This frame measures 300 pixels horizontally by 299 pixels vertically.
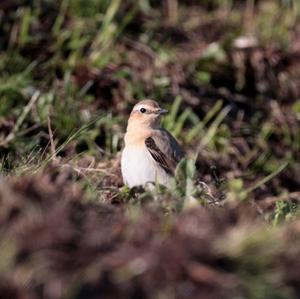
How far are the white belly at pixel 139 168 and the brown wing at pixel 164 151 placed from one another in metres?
0.06

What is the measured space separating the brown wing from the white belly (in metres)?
0.06

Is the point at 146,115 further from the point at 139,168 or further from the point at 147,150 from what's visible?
the point at 139,168

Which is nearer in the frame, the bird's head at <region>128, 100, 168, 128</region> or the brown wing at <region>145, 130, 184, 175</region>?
the brown wing at <region>145, 130, 184, 175</region>

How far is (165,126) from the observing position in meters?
8.78

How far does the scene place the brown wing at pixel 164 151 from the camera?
705 cm

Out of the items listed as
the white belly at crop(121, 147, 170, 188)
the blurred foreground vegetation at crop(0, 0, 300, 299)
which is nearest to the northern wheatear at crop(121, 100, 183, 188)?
the white belly at crop(121, 147, 170, 188)

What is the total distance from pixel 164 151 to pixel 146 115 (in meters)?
0.54

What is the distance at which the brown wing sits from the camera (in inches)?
278

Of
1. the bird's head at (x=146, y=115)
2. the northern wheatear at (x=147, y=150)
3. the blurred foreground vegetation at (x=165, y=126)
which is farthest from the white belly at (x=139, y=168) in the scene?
the bird's head at (x=146, y=115)

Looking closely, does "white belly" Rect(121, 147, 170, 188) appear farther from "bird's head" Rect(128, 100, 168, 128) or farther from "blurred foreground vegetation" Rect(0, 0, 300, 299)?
"bird's head" Rect(128, 100, 168, 128)

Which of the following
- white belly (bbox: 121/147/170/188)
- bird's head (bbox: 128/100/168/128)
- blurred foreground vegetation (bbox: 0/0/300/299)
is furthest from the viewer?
bird's head (bbox: 128/100/168/128)

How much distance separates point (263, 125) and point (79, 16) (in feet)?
8.15

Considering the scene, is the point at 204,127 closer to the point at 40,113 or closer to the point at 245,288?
the point at 40,113

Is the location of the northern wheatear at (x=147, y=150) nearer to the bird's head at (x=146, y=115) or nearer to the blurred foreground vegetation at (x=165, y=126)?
the bird's head at (x=146, y=115)
